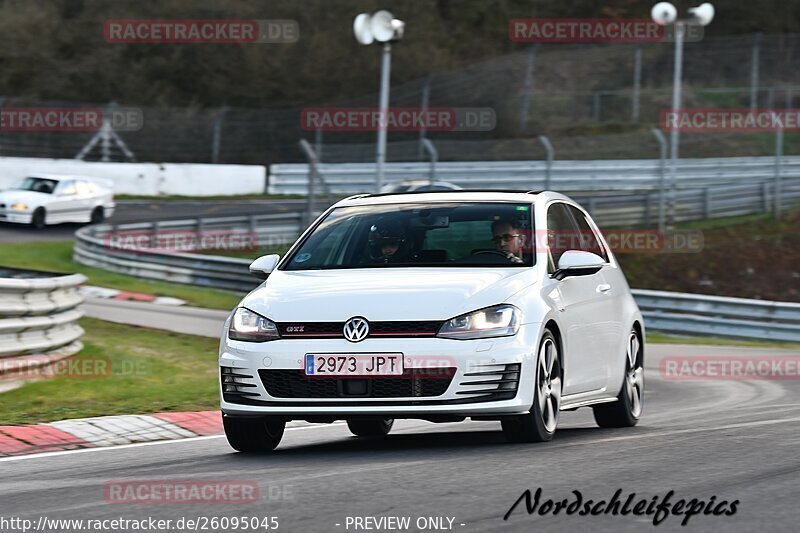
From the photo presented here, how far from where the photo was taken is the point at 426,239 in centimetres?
890

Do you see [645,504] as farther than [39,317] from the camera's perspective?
No

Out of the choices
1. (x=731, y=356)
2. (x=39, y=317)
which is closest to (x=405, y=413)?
(x=39, y=317)

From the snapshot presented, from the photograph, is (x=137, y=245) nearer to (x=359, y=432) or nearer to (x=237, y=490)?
(x=359, y=432)

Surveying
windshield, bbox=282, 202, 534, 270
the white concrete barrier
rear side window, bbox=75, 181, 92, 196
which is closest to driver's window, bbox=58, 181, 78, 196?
rear side window, bbox=75, 181, 92, 196

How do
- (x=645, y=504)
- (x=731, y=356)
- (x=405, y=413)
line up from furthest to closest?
1. (x=731, y=356)
2. (x=405, y=413)
3. (x=645, y=504)

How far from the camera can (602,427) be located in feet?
33.2

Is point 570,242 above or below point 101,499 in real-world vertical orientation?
above

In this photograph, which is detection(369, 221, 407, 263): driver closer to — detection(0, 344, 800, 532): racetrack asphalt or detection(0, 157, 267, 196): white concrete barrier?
detection(0, 344, 800, 532): racetrack asphalt

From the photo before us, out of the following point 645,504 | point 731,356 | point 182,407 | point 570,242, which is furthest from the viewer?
point 731,356

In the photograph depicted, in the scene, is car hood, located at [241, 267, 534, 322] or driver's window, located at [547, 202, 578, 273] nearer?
car hood, located at [241, 267, 534, 322]

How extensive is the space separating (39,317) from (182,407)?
82.4 inches

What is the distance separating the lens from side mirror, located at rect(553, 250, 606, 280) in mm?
8734

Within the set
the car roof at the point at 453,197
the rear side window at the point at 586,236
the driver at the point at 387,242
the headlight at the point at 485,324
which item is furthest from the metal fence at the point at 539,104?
the headlight at the point at 485,324

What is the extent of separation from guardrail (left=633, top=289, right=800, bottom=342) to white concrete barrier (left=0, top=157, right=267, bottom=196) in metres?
22.0
